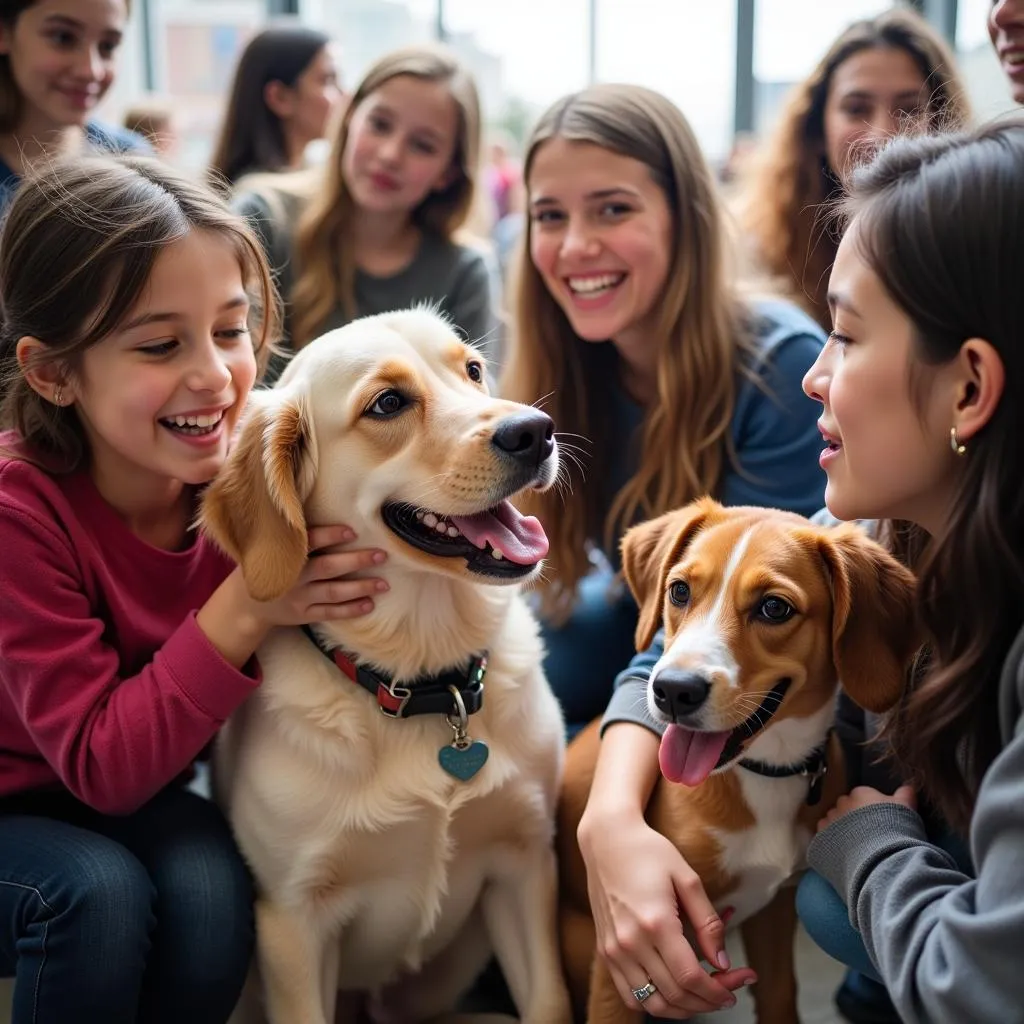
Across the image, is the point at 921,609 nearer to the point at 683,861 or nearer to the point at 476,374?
the point at 683,861

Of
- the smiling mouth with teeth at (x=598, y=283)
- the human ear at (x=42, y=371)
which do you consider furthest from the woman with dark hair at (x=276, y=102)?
the human ear at (x=42, y=371)

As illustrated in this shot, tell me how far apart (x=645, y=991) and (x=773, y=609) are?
551 mm

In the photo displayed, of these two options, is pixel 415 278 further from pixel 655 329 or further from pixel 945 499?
pixel 945 499

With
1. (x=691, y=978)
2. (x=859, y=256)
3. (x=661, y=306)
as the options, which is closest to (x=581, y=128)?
(x=661, y=306)

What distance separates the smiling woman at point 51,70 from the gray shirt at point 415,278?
422 mm

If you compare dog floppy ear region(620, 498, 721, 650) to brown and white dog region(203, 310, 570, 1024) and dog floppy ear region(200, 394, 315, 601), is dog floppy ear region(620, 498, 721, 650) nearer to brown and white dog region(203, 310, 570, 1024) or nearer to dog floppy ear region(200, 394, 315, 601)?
brown and white dog region(203, 310, 570, 1024)

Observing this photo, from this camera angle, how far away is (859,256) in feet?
4.60

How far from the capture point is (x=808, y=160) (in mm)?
3146

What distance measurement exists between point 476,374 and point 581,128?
2.28 feet

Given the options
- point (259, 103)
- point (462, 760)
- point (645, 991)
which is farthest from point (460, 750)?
point (259, 103)

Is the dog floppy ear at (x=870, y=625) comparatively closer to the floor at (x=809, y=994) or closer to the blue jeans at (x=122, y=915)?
the floor at (x=809, y=994)

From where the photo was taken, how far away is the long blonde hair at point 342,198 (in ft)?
10.3

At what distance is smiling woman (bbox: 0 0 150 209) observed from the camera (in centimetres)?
276

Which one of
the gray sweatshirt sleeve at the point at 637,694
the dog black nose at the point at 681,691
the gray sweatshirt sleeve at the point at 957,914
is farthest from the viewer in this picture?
the gray sweatshirt sleeve at the point at 637,694
